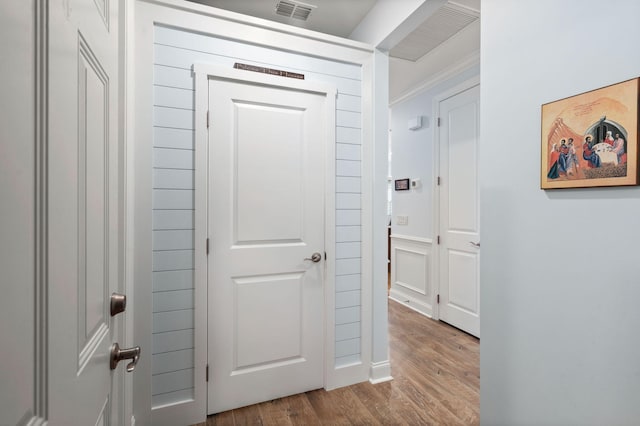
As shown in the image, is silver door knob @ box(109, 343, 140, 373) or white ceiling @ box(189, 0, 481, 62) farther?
white ceiling @ box(189, 0, 481, 62)

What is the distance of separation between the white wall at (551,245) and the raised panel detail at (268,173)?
1.10m

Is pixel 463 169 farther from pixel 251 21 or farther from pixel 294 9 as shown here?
pixel 251 21

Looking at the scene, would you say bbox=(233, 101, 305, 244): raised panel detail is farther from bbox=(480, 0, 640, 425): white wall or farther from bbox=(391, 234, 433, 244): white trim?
bbox=(391, 234, 433, 244): white trim

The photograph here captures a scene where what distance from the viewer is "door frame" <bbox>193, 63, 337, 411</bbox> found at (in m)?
1.80

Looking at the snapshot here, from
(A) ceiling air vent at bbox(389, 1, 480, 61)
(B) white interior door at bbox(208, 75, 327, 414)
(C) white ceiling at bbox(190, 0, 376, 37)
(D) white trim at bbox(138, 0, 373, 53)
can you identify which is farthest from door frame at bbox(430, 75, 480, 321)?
(B) white interior door at bbox(208, 75, 327, 414)

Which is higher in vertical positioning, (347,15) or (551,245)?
(347,15)

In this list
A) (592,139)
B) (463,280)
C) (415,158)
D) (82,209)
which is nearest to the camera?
(82,209)

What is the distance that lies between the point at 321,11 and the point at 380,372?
275cm

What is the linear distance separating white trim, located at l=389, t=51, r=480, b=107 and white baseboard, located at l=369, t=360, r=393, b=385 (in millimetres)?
2774

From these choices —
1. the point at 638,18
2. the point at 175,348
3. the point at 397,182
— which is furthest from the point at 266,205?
the point at 397,182

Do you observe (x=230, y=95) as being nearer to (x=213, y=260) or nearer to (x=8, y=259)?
(x=213, y=260)

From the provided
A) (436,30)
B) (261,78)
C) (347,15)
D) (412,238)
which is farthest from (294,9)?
(412,238)

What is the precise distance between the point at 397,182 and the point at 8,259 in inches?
161

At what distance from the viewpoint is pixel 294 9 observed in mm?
2336
